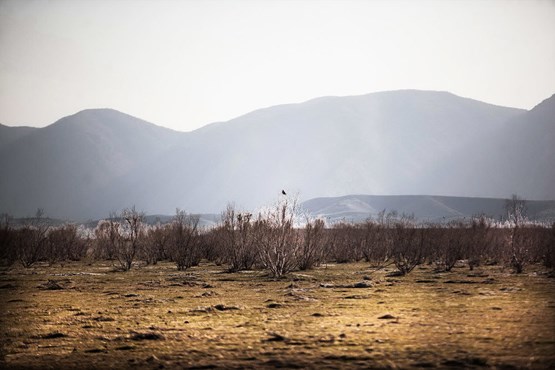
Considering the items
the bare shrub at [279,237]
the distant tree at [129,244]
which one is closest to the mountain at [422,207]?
the distant tree at [129,244]

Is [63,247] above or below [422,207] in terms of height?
below

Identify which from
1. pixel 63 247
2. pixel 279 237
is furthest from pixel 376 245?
pixel 63 247

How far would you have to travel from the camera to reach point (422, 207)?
155 metres

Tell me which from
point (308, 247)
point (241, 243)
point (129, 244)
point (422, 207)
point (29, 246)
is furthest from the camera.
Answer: point (422, 207)

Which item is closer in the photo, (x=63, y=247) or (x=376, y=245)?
(x=376, y=245)

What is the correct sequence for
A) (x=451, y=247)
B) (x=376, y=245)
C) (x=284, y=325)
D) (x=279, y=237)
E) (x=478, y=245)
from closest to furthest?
(x=284, y=325)
(x=279, y=237)
(x=451, y=247)
(x=478, y=245)
(x=376, y=245)

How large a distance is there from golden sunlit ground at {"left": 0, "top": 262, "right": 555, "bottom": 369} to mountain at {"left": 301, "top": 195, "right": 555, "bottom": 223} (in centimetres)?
11285

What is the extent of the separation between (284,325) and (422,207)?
148782mm

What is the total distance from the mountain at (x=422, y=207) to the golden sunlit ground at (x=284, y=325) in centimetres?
11285

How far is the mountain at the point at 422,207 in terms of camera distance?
13780cm

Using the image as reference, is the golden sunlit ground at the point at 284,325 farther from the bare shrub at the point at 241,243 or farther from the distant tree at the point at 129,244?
the distant tree at the point at 129,244

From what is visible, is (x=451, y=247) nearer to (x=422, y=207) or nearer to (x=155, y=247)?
(x=155, y=247)

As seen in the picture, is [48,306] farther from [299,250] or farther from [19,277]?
[299,250]

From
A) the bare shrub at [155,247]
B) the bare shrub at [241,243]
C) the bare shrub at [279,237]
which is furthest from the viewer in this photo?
the bare shrub at [155,247]
